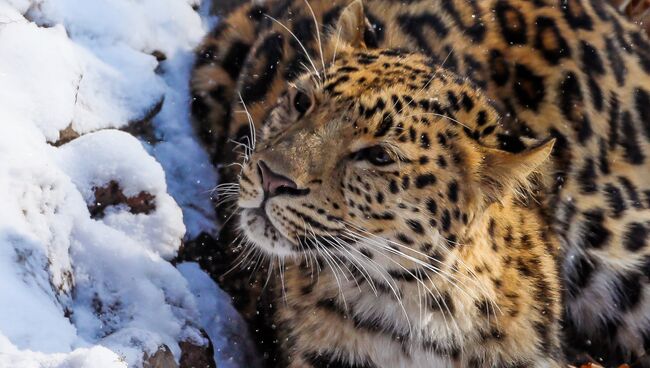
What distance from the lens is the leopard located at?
4.24 meters

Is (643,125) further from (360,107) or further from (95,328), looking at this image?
(95,328)

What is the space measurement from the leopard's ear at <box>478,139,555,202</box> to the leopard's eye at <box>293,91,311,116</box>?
80 centimetres

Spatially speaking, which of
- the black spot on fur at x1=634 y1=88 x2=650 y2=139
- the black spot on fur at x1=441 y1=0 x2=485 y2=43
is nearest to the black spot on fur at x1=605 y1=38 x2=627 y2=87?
the black spot on fur at x1=634 y1=88 x2=650 y2=139

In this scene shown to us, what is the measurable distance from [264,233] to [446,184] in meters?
0.80

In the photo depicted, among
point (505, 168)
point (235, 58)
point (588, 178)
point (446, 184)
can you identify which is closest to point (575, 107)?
point (588, 178)

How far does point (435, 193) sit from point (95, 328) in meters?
1.57

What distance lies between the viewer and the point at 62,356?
352 cm

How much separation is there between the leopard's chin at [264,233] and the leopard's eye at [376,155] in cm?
46

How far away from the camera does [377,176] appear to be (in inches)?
167

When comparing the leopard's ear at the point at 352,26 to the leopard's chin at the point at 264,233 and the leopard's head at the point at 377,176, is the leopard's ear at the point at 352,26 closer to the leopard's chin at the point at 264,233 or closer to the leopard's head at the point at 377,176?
the leopard's head at the point at 377,176

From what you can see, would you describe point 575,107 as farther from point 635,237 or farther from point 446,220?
point 446,220

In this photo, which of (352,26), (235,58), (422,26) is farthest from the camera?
(235,58)

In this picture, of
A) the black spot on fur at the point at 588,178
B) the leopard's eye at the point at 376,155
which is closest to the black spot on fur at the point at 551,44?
the black spot on fur at the point at 588,178

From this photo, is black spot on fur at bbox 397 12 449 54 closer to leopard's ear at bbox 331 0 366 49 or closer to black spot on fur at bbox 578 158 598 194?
leopard's ear at bbox 331 0 366 49
